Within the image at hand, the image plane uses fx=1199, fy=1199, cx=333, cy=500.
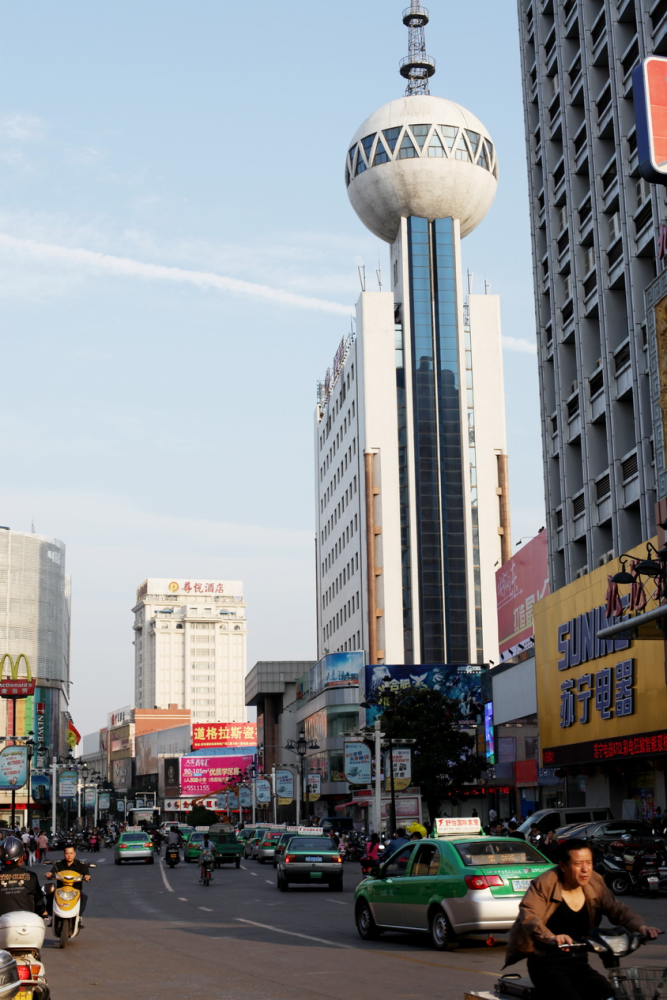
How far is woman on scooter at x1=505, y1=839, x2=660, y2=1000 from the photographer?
271 inches

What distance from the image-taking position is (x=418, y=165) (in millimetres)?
111688

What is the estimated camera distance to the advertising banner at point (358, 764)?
5778 centimetres

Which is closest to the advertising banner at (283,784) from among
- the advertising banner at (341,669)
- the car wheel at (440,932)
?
the advertising banner at (341,669)

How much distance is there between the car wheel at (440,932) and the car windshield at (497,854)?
2.77ft

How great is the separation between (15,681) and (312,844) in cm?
11244

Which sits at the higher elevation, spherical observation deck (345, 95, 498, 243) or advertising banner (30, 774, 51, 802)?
spherical observation deck (345, 95, 498, 243)

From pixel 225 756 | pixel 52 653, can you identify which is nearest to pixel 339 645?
pixel 52 653

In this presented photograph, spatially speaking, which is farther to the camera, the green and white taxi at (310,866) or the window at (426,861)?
the green and white taxi at (310,866)

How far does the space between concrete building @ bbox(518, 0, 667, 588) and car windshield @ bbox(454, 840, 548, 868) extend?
24.0 metres

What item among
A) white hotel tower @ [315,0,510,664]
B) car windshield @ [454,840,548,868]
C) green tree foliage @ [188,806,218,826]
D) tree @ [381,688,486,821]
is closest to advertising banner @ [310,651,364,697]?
white hotel tower @ [315,0,510,664]

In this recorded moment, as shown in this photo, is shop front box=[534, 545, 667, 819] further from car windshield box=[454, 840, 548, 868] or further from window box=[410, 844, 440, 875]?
car windshield box=[454, 840, 548, 868]

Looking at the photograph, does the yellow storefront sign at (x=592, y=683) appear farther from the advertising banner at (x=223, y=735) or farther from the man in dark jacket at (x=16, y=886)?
the advertising banner at (x=223, y=735)

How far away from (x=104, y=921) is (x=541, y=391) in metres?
34.1

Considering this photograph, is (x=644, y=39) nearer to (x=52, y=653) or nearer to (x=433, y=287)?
(x=433, y=287)
